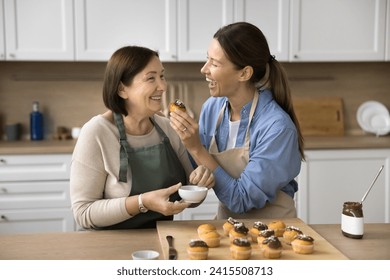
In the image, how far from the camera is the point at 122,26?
3771 millimetres

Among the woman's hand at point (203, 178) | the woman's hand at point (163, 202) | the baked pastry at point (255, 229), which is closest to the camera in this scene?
the baked pastry at point (255, 229)

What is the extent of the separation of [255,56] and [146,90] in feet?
1.42

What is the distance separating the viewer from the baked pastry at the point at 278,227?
1.73m

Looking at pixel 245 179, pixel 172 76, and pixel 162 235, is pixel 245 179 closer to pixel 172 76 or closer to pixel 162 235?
pixel 162 235

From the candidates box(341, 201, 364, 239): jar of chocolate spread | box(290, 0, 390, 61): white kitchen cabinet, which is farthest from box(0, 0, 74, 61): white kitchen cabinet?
box(341, 201, 364, 239): jar of chocolate spread

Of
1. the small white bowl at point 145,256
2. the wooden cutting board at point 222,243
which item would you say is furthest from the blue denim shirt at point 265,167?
the small white bowl at point 145,256

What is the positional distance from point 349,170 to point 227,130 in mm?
1811

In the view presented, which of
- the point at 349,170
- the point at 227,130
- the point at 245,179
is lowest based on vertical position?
the point at 349,170

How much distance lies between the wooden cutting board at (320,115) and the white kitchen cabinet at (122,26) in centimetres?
108

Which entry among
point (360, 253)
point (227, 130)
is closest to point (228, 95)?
point (227, 130)

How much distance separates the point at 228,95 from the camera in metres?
2.18

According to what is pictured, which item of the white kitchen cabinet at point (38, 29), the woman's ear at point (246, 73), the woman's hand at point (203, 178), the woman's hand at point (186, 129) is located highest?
the white kitchen cabinet at point (38, 29)

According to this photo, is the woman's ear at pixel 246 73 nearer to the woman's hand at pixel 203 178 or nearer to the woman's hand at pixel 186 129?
the woman's hand at pixel 186 129

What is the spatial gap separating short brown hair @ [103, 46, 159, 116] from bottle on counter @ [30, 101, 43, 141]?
2.11 metres
